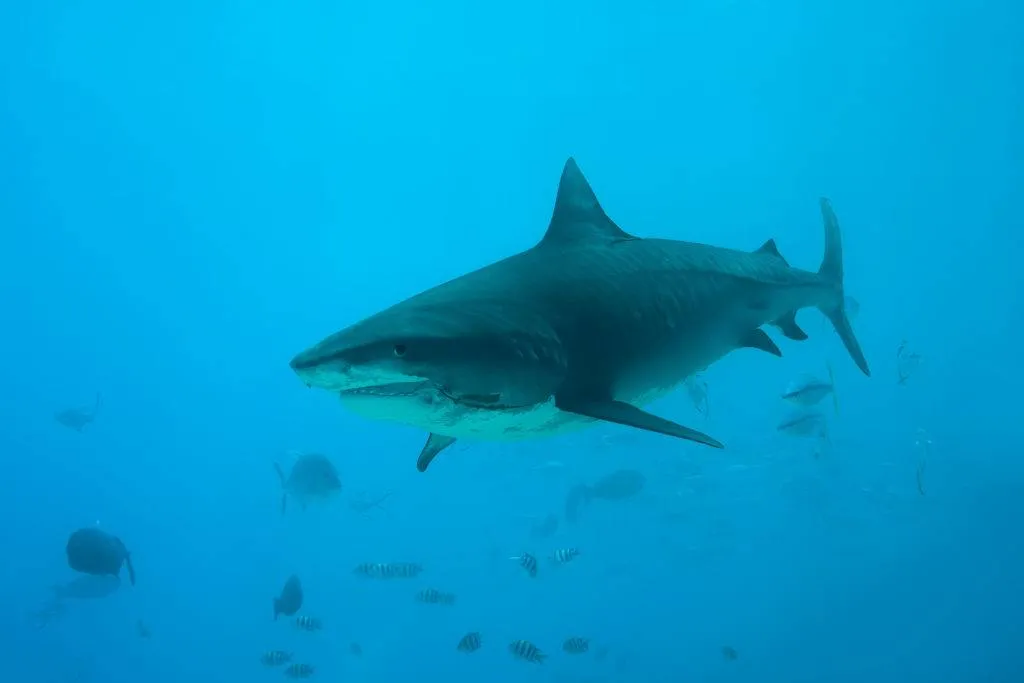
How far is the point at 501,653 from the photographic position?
116 feet

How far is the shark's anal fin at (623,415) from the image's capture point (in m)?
2.76

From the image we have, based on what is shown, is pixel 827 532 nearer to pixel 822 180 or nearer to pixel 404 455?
pixel 404 455

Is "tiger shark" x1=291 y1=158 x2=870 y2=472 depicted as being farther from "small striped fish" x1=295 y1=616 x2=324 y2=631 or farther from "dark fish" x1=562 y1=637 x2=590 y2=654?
"small striped fish" x1=295 y1=616 x2=324 y2=631

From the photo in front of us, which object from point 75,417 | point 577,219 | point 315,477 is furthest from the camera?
point 75,417

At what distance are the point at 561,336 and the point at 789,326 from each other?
8.42ft

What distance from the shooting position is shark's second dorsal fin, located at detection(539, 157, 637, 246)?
365cm

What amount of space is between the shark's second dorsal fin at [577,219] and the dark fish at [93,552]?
8714mm

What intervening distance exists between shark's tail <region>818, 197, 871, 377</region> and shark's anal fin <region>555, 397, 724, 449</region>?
2.93 m

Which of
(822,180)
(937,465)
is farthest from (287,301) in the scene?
(937,465)

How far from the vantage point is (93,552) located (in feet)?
30.0

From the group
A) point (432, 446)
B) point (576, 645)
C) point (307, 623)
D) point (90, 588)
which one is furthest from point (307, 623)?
point (432, 446)

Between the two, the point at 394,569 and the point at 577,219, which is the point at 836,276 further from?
the point at 394,569

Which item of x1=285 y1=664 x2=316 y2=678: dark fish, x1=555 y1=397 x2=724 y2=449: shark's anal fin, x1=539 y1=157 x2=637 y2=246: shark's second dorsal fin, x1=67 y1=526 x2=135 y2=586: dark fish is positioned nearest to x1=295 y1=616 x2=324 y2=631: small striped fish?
x1=285 y1=664 x2=316 y2=678: dark fish

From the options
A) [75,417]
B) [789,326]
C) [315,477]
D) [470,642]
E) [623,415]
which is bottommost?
[470,642]
